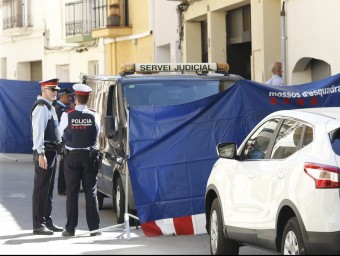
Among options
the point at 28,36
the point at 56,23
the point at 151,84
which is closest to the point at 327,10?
the point at 151,84

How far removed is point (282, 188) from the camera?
9258 millimetres

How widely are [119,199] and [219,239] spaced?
3.93 metres

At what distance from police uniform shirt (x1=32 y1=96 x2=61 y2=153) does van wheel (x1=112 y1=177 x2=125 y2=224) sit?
3.85ft

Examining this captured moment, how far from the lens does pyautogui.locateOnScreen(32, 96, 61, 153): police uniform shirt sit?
13.8 meters

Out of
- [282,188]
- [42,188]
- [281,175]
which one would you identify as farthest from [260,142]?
[42,188]

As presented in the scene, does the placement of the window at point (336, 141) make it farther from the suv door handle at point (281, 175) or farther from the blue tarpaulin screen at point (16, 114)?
the blue tarpaulin screen at point (16, 114)

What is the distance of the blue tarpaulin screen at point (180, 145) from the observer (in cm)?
1328

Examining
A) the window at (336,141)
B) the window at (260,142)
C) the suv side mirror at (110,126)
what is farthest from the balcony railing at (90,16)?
the window at (336,141)

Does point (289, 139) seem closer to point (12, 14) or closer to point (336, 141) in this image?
point (336, 141)

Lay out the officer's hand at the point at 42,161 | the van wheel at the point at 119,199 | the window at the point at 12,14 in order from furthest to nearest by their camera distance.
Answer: the window at the point at 12,14, the van wheel at the point at 119,199, the officer's hand at the point at 42,161

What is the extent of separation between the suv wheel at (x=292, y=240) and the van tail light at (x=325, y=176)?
0.44 metres

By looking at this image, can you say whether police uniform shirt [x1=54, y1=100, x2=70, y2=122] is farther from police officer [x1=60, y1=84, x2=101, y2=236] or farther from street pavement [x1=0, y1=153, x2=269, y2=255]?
police officer [x1=60, y1=84, x2=101, y2=236]

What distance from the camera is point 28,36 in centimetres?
4691

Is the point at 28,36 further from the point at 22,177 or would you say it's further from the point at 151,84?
the point at 151,84
